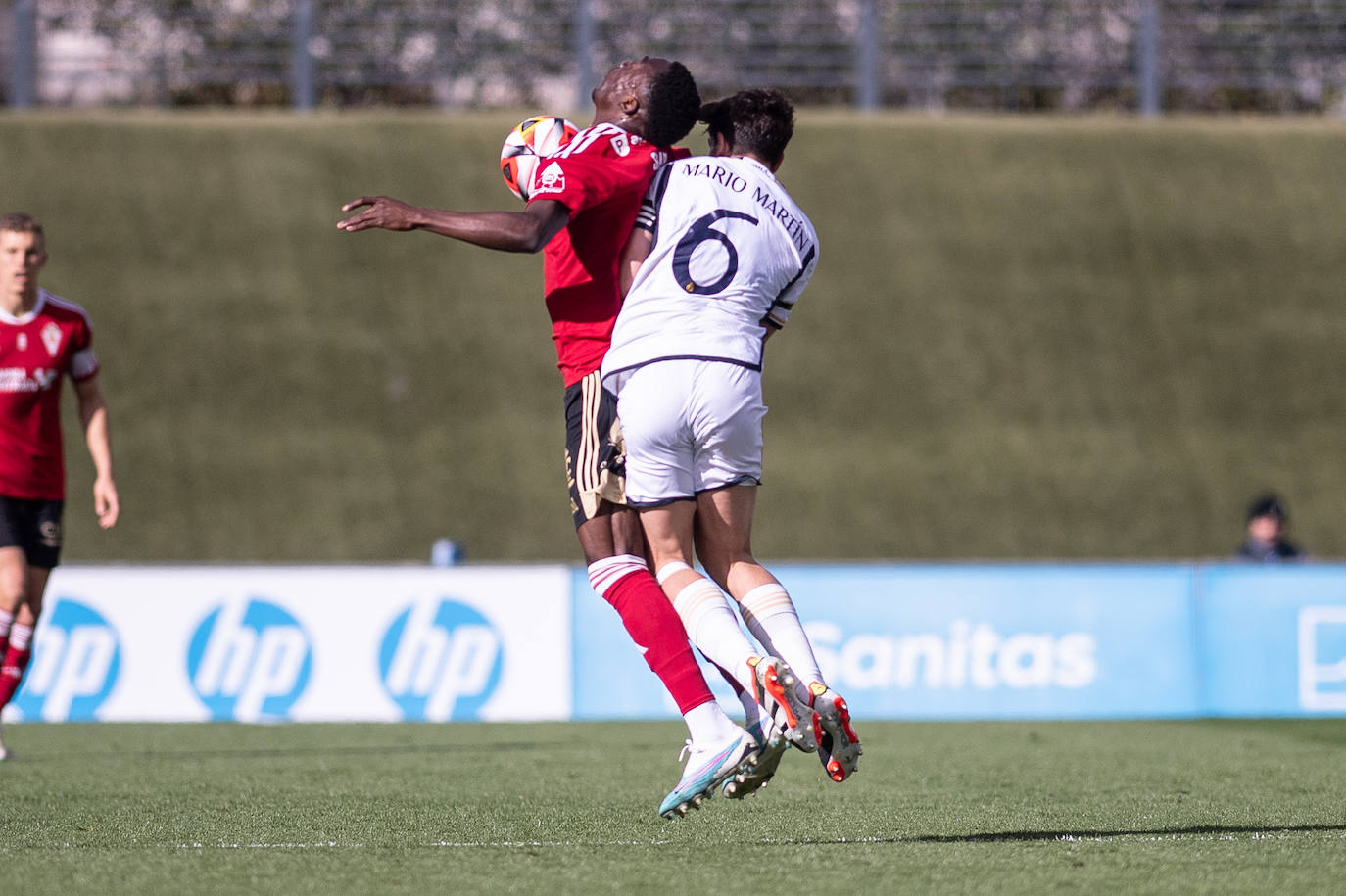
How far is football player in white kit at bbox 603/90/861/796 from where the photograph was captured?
424 cm

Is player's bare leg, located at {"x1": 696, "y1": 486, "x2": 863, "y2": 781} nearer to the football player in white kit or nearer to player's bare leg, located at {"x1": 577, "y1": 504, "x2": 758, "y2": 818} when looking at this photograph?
the football player in white kit

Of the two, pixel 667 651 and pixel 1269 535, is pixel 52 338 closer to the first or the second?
pixel 667 651

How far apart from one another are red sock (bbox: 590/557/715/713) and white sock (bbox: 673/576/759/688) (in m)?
0.04

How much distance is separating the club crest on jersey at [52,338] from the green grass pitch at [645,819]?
1.74 metres

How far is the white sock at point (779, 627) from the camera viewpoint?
4203mm

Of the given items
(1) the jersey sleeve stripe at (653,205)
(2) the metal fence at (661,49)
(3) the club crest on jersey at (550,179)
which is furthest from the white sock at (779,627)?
(2) the metal fence at (661,49)

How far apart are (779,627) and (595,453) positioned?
0.70m

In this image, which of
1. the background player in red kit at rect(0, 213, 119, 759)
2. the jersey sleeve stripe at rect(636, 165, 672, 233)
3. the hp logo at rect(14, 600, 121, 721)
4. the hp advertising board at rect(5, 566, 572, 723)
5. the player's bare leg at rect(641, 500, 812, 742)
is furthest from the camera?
the hp advertising board at rect(5, 566, 572, 723)

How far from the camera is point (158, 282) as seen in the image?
1633cm

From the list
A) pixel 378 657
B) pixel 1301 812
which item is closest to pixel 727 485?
pixel 1301 812

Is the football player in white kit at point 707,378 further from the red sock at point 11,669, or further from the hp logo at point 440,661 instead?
the hp logo at point 440,661

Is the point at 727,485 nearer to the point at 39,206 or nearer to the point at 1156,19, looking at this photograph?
the point at 39,206

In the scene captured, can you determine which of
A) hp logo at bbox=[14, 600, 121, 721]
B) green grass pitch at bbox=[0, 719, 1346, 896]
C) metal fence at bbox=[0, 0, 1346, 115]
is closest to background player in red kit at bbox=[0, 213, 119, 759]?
green grass pitch at bbox=[0, 719, 1346, 896]

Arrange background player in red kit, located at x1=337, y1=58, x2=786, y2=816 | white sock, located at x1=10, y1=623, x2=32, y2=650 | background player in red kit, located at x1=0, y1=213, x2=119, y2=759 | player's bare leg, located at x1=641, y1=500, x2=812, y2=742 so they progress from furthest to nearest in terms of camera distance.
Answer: white sock, located at x1=10, y1=623, x2=32, y2=650, background player in red kit, located at x1=0, y1=213, x2=119, y2=759, background player in red kit, located at x1=337, y1=58, x2=786, y2=816, player's bare leg, located at x1=641, y1=500, x2=812, y2=742
